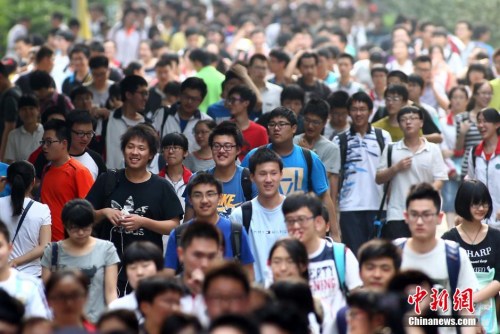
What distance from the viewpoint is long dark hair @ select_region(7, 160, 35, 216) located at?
10.6 metres

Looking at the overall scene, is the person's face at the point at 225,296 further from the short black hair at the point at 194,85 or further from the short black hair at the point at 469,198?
the short black hair at the point at 194,85

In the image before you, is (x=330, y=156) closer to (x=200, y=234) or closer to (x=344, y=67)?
(x=200, y=234)

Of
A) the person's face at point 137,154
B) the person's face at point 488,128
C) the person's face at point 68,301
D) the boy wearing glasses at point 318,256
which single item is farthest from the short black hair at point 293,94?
the person's face at point 68,301

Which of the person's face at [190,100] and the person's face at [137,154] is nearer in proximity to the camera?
the person's face at [137,154]

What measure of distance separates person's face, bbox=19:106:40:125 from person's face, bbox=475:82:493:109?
17.4ft

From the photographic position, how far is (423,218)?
8883 millimetres

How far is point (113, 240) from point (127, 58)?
15595mm

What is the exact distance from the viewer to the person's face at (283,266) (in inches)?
329

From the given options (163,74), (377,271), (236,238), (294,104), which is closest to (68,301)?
(377,271)

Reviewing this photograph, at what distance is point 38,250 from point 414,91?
7276 millimetres

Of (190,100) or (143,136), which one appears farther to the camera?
(190,100)

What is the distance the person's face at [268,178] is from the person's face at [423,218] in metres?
1.36

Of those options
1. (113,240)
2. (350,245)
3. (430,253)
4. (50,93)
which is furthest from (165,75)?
(430,253)

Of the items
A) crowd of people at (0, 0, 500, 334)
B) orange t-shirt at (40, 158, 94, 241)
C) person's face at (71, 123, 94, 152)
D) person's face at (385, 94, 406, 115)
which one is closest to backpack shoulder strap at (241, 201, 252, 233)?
crowd of people at (0, 0, 500, 334)
